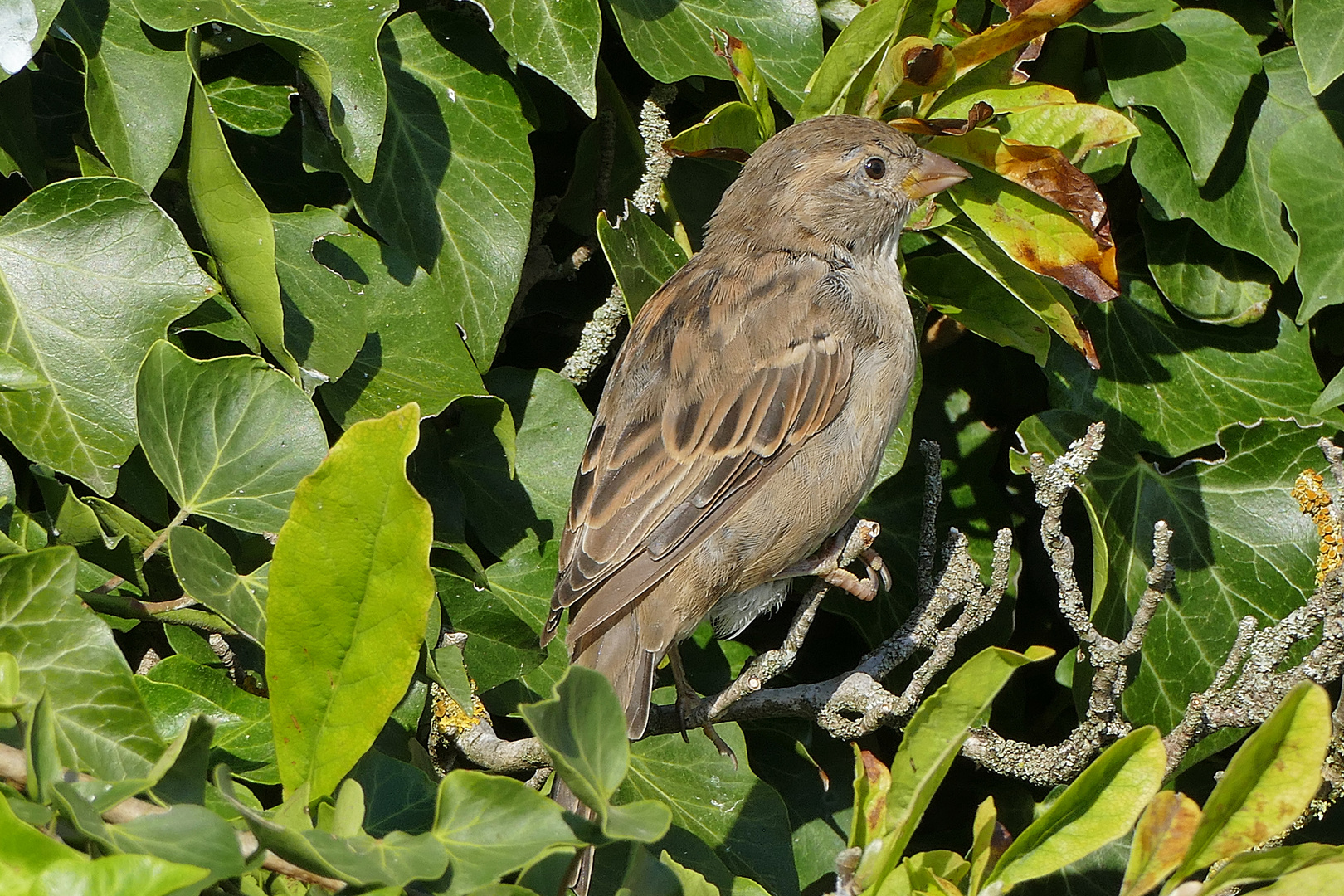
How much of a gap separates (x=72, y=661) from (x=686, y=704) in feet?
4.70

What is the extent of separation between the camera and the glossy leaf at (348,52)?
222cm

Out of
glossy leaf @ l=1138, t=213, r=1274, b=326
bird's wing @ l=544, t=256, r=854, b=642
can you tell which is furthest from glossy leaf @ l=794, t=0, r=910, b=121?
glossy leaf @ l=1138, t=213, r=1274, b=326

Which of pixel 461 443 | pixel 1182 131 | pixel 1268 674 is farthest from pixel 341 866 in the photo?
pixel 1182 131

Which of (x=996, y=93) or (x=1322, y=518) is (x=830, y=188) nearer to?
(x=996, y=93)

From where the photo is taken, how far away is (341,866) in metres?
1.20

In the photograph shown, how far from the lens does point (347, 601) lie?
1534 millimetres

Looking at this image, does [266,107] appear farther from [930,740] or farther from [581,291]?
[930,740]

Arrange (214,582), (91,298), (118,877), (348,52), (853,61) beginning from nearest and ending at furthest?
(118,877)
(214,582)
(91,298)
(348,52)
(853,61)

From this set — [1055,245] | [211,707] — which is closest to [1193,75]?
[1055,245]

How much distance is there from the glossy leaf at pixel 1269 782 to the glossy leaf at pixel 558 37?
1.66 m

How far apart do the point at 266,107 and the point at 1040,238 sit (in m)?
1.65

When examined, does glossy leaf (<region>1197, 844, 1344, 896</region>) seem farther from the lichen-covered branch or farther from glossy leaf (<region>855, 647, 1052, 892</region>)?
the lichen-covered branch

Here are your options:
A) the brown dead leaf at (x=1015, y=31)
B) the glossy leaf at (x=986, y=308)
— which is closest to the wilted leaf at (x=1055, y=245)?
the glossy leaf at (x=986, y=308)

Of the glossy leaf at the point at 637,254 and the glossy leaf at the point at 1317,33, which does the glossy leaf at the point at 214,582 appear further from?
the glossy leaf at the point at 1317,33
